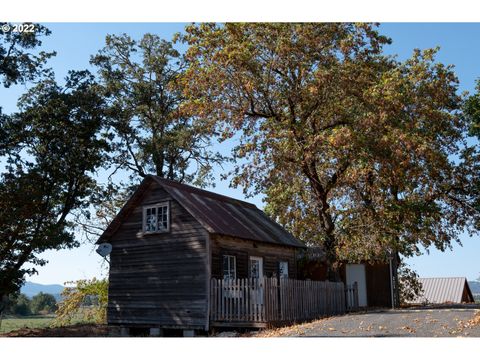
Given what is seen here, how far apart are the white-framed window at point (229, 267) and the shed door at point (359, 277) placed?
14.0 metres

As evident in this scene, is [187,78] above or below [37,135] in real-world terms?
above

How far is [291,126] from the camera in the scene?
26000 mm

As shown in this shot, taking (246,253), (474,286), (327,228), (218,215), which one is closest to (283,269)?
(246,253)

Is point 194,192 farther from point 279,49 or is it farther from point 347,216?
point 347,216

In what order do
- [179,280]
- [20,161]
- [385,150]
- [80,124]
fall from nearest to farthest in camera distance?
1. [179,280]
2. [385,150]
3. [20,161]
4. [80,124]

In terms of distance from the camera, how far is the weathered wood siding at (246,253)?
21.6 metres

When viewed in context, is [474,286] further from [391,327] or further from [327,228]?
[391,327]

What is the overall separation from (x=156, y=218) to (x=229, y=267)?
12.0 ft

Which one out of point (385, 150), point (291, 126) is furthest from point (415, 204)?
point (291, 126)

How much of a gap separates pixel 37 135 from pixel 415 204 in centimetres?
2019

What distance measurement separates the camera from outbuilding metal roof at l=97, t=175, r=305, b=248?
2172 cm

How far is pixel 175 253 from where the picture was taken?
22078 millimetres

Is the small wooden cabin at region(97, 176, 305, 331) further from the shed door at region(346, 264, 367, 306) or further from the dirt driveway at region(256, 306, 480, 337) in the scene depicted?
the shed door at region(346, 264, 367, 306)

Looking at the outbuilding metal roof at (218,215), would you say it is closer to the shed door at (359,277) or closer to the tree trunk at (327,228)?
the tree trunk at (327,228)
